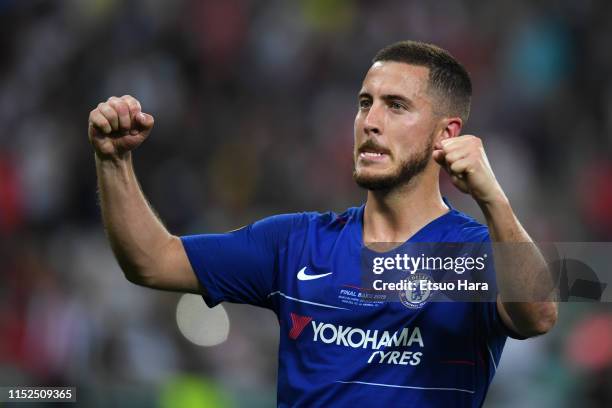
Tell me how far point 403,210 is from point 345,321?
0.53 metres

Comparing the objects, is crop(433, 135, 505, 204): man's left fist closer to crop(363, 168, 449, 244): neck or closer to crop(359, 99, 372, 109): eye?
crop(363, 168, 449, 244): neck

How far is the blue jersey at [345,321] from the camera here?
3990 millimetres

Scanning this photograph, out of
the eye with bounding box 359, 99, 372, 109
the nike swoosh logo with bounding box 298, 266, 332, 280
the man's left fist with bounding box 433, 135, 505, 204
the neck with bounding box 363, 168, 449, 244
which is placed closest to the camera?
the man's left fist with bounding box 433, 135, 505, 204

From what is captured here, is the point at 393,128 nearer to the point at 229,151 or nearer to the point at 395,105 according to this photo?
the point at 395,105

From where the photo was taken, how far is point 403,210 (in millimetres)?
4379

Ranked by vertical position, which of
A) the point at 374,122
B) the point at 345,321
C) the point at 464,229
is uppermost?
the point at 374,122

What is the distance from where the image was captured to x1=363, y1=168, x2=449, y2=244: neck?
436cm

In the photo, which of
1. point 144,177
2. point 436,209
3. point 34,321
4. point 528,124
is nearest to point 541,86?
point 528,124

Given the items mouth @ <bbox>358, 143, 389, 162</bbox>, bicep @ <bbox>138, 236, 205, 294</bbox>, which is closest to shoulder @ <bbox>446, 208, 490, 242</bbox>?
mouth @ <bbox>358, 143, 389, 162</bbox>

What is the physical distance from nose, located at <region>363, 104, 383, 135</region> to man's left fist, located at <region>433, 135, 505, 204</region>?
666 mm

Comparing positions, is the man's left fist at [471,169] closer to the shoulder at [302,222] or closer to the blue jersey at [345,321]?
the blue jersey at [345,321]

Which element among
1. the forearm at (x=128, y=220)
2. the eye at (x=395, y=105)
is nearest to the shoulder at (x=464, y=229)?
the eye at (x=395, y=105)

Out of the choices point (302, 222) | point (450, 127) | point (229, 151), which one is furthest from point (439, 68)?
point (229, 151)

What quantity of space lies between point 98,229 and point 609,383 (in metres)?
4.70
